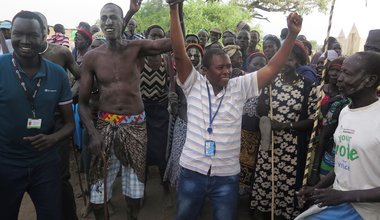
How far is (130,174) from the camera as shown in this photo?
344 cm

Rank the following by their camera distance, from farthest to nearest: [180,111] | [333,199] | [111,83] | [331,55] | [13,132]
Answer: [331,55]
[180,111]
[111,83]
[13,132]
[333,199]

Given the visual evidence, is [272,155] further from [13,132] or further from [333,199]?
[13,132]

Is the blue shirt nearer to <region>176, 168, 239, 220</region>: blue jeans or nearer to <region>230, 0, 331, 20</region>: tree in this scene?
<region>176, 168, 239, 220</region>: blue jeans

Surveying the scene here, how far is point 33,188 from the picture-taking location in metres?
2.79

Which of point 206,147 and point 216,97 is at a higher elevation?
point 216,97

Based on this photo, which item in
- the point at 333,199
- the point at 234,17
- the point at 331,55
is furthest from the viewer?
the point at 234,17

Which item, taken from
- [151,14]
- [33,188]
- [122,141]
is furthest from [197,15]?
[33,188]

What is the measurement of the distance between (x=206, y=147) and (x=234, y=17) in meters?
14.3

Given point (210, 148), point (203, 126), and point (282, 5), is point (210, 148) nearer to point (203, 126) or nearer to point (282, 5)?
point (203, 126)

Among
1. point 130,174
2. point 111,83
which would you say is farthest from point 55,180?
point 111,83

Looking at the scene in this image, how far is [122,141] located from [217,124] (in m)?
1.07

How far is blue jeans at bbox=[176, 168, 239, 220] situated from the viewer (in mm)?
2738

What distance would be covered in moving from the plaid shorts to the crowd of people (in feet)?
0.03

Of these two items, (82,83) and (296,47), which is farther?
(296,47)
